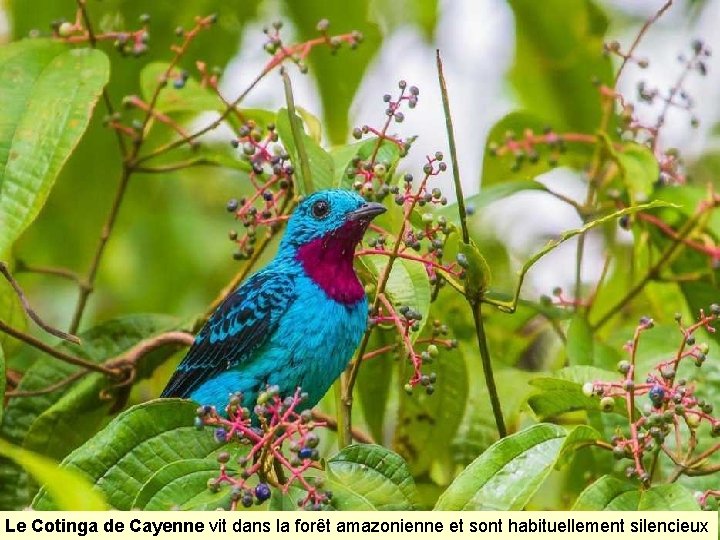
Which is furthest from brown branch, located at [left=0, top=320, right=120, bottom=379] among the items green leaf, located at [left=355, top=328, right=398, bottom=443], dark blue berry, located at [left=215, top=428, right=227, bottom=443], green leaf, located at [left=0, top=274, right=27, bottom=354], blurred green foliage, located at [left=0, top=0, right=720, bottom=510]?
dark blue berry, located at [left=215, top=428, right=227, bottom=443]

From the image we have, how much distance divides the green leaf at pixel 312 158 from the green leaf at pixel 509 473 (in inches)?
37.3

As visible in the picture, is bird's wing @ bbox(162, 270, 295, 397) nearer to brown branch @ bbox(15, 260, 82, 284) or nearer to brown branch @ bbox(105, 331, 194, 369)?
brown branch @ bbox(105, 331, 194, 369)

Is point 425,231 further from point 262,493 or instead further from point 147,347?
point 147,347

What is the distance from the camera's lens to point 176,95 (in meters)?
3.64

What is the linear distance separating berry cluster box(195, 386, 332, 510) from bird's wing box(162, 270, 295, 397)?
946 mm

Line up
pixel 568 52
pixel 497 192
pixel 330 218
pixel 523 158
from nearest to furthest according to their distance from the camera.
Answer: pixel 330 218, pixel 497 192, pixel 523 158, pixel 568 52

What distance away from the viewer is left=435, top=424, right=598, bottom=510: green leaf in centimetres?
232

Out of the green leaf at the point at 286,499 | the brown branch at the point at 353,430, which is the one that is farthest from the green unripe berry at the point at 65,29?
the green leaf at the point at 286,499

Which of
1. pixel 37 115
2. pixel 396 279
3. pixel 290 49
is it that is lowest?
pixel 396 279

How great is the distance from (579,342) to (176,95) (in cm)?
136

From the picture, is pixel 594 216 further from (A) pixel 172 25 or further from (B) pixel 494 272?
(A) pixel 172 25

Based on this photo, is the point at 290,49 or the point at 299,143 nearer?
the point at 299,143

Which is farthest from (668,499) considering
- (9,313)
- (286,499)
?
(9,313)

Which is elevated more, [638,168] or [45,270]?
[638,168]
